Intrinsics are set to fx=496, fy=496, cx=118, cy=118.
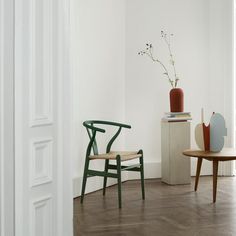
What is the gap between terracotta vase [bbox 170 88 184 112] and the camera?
5.80m

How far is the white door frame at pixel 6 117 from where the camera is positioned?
2.15 m

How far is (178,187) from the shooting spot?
5.56 meters

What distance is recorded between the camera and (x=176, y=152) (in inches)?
225

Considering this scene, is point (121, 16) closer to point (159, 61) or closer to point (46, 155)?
point (159, 61)

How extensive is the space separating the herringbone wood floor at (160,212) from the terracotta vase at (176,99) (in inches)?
35.9

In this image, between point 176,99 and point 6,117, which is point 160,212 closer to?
point 176,99

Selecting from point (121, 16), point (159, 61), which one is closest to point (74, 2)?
point (121, 16)

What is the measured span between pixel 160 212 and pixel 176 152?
1.49 meters

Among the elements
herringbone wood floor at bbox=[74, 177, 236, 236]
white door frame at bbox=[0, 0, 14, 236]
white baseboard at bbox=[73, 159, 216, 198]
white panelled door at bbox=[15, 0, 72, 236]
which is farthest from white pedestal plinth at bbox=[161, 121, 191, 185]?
white door frame at bbox=[0, 0, 14, 236]

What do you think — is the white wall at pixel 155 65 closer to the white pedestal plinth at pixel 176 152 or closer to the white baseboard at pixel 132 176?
the white baseboard at pixel 132 176

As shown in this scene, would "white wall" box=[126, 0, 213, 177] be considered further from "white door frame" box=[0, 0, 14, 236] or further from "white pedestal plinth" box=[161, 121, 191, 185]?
"white door frame" box=[0, 0, 14, 236]

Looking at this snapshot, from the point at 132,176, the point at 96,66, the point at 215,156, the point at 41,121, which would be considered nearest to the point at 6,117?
the point at 41,121

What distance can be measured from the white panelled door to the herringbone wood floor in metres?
1.25

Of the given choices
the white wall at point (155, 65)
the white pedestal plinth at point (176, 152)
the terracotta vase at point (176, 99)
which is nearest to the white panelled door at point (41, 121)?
the white wall at point (155, 65)
